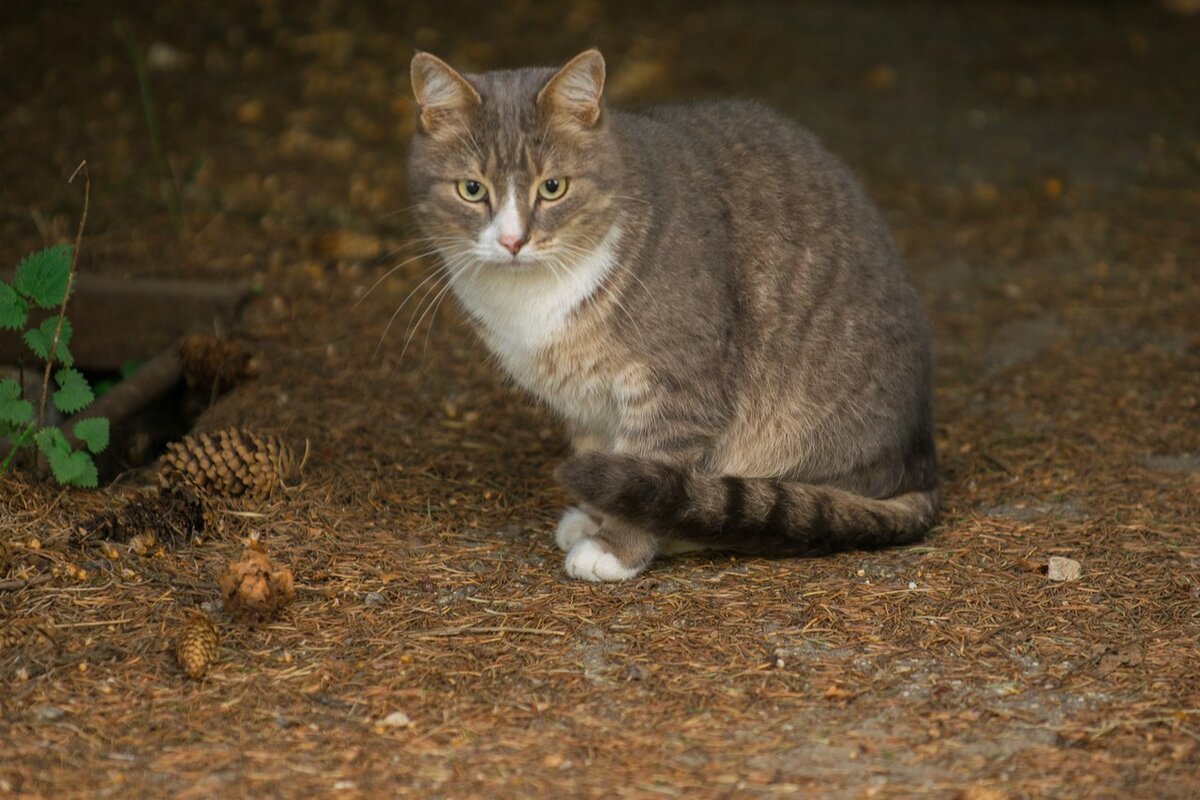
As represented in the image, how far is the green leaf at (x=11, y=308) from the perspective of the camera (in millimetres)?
3707

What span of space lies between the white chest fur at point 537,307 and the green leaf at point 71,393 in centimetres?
111

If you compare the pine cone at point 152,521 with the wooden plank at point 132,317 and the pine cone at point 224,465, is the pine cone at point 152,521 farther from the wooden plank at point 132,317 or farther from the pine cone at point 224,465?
the wooden plank at point 132,317

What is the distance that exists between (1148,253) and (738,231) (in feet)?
11.0

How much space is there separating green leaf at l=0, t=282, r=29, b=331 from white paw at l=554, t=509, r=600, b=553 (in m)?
1.65

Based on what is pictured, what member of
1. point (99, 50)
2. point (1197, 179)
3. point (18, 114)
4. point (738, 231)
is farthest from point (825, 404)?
point (99, 50)

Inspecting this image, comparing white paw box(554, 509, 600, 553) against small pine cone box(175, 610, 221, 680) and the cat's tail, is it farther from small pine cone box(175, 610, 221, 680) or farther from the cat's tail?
small pine cone box(175, 610, 221, 680)

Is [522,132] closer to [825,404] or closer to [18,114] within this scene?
[825,404]

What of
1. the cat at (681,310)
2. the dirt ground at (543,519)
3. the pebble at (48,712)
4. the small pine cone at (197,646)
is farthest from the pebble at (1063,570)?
the pebble at (48,712)

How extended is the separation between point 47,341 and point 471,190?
133 cm

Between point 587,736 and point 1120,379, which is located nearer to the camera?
point 587,736

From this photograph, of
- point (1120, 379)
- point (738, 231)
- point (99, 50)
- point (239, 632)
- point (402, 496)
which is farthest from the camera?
point (99, 50)

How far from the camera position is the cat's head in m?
3.67

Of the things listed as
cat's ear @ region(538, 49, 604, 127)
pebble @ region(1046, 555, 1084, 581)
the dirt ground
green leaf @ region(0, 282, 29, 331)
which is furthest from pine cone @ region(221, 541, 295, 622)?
pebble @ region(1046, 555, 1084, 581)

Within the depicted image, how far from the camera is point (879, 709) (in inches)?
121
